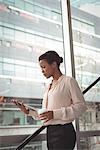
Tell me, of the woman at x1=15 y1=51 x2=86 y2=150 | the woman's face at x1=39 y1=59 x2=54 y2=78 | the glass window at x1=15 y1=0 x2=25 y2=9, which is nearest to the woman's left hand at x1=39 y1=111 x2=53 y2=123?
the woman at x1=15 y1=51 x2=86 y2=150

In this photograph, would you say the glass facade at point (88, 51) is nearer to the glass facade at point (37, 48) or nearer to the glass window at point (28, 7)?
the glass facade at point (37, 48)

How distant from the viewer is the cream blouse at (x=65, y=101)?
2.08 metres

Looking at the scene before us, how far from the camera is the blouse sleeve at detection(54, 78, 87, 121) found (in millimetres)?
2074

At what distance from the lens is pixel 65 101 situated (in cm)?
219

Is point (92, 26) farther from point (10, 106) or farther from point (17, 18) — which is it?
point (10, 106)

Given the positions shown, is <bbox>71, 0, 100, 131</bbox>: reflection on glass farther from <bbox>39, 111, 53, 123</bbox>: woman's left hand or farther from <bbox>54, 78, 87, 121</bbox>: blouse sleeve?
<bbox>39, 111, 53, 123</bbox>: woman's left hand

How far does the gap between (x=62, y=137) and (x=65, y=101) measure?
288mm

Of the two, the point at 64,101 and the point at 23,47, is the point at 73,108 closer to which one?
the point at 64,101

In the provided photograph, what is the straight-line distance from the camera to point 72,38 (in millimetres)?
4078

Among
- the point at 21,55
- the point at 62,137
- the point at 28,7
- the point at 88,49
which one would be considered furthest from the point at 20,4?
the point at 62,137

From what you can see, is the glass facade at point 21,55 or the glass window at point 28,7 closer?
the glass facade at point 21,55

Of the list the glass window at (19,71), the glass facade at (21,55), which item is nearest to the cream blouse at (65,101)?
the glass facade at (21,55)

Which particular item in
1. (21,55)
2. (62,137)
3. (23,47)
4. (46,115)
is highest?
(23,47)

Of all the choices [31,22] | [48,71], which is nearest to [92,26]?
[31,22]
